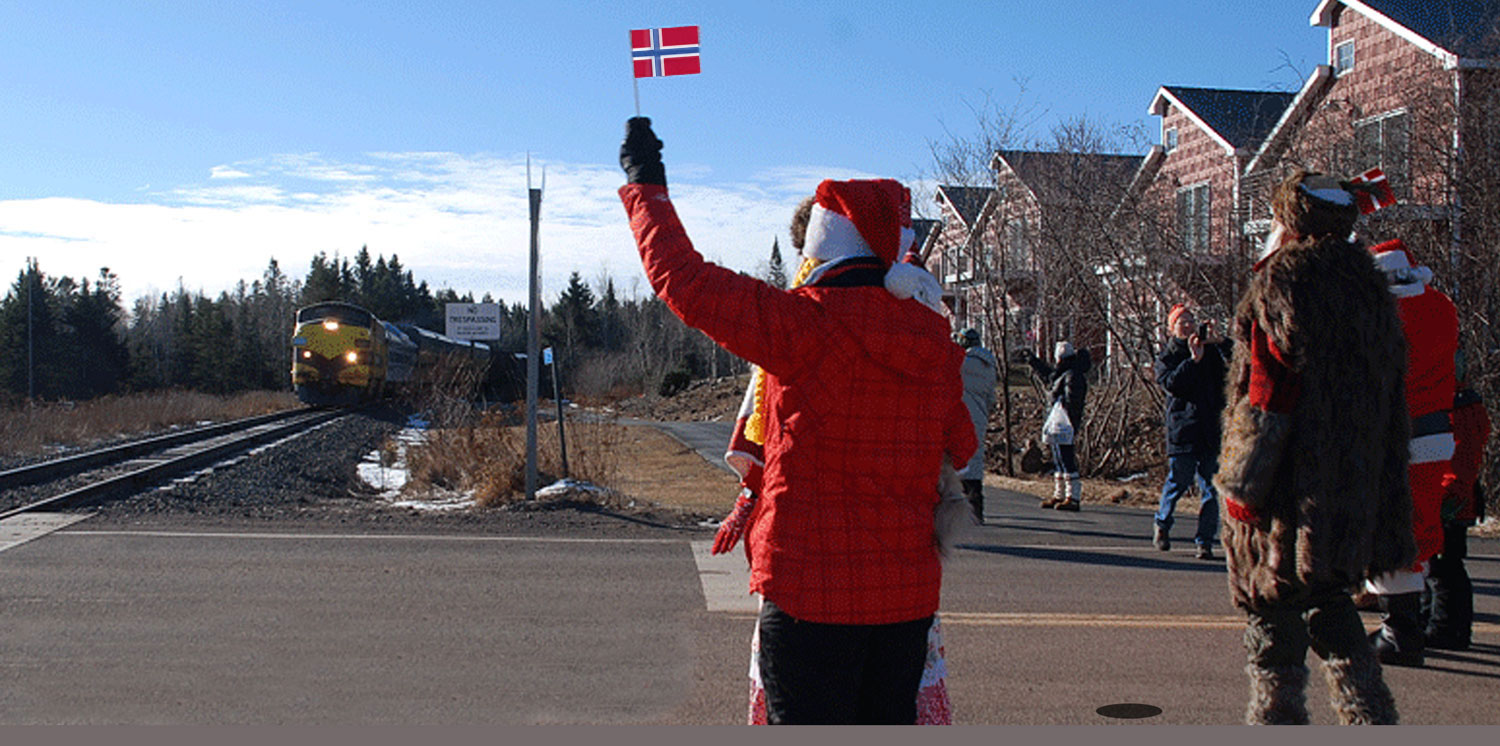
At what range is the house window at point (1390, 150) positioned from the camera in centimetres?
1267

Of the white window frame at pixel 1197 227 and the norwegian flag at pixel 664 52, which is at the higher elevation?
the white window frame at pixel 1197 227

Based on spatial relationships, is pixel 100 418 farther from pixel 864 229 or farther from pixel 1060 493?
pixel 864 229

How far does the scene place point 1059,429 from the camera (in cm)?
1141

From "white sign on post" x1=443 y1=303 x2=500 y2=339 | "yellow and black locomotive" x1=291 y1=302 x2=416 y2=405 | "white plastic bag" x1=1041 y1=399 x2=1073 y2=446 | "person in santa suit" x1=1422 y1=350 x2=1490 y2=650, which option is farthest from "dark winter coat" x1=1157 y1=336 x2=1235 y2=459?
"yellow and black locomotive" x1=291 y1=302 x2=416 y2=405

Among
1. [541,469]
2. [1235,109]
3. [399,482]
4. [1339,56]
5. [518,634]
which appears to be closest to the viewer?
[518,634]

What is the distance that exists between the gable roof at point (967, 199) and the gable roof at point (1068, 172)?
0.47 m

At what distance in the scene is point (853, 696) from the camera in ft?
9.48

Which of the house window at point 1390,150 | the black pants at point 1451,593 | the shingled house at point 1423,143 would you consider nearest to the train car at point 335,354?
the shingled house at point 1423,143

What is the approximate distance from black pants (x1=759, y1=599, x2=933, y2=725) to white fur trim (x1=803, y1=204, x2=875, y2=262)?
85 cm

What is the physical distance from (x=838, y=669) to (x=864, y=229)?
1.07 meters

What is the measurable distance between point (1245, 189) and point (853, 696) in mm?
13519

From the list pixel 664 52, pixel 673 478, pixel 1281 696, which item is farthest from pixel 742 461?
pixel 673 478

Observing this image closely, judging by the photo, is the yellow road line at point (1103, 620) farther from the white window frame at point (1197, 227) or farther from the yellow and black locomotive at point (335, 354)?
the yellow and black locomotive at point (335, 354)

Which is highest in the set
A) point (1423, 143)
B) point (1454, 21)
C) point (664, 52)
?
point (1454, 21)
